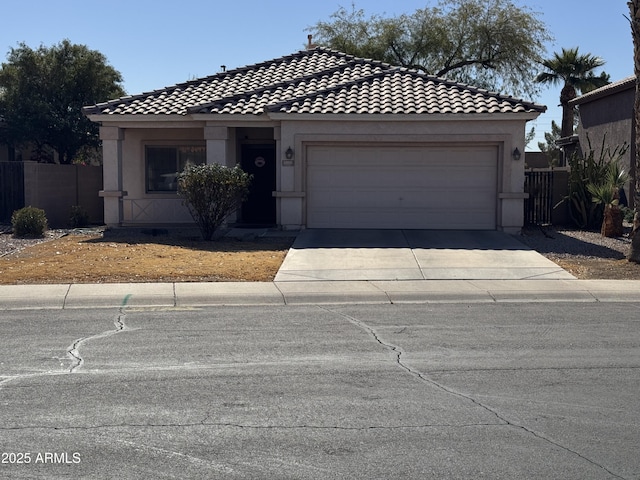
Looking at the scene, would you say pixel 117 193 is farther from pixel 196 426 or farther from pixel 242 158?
pixel 196 426

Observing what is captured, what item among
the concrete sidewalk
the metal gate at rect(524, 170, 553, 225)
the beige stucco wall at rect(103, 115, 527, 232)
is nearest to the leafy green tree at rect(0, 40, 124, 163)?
the beige stucco wall at rect(103, 115, 527, 232)

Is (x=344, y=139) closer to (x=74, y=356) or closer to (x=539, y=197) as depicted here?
(x=539, y=197)

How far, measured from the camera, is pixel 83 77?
109ft

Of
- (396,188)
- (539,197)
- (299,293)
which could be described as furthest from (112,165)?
(539,197)

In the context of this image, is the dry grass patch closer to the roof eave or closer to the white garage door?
the white garage door

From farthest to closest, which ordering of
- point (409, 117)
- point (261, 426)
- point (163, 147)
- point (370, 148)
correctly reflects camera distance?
point (163, 147) < point (370, 148) < point (409, 117) < point (261, 426)

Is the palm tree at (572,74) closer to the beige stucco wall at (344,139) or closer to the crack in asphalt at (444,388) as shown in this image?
the beige stucco wall at (344,139)

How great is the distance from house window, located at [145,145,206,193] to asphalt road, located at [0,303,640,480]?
12955mm

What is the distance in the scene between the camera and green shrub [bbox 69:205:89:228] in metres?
24.9

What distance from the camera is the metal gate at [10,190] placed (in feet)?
83.0

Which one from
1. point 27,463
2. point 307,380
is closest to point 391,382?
point 307,380

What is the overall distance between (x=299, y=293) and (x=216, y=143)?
368 inches

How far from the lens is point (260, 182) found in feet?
78.4

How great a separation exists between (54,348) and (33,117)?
2560 centimetres
